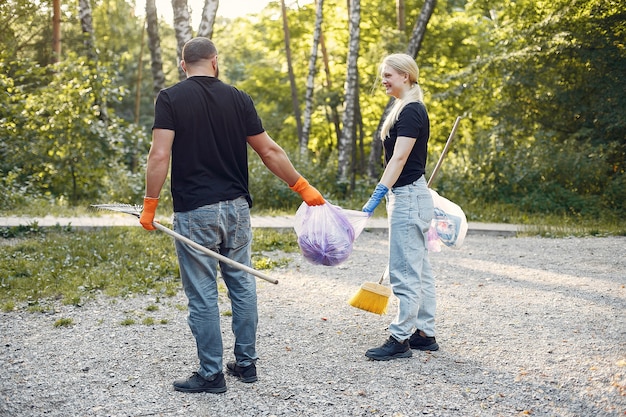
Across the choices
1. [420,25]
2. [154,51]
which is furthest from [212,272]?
[420,25]

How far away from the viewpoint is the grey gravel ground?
3840 millimetres

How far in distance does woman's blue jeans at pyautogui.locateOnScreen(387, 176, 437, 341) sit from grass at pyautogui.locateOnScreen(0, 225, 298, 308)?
2.66m

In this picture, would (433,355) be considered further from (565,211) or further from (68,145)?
(68,145)

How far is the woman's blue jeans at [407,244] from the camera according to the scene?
4.48 meters

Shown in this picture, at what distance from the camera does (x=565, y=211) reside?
42.0 feet

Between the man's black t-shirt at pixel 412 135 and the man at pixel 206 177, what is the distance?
832mm

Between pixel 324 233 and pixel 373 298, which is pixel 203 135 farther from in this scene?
pixel 373 298

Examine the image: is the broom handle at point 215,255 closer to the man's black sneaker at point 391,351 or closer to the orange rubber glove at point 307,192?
the orange rubber glove at point 307,192

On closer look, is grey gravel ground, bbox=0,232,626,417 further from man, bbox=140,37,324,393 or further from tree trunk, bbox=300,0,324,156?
tree trunk, bbox=300,0,324,156

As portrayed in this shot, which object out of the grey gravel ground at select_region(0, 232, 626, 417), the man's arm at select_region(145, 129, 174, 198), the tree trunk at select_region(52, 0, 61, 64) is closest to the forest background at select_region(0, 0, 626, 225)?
the tree trunk at select_region(52, 0, 61, 64)

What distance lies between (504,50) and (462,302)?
10.1 metres

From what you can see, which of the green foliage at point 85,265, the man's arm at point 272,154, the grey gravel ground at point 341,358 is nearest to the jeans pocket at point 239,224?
the man's arm at point 272,154

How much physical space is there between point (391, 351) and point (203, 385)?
1.32 metres

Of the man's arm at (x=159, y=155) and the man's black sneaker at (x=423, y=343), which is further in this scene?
the man's black sneaker at (x=423, y=343)
